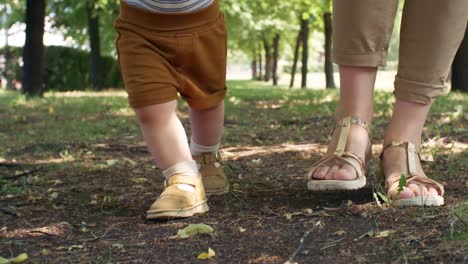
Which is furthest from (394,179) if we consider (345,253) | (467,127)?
(467,127)

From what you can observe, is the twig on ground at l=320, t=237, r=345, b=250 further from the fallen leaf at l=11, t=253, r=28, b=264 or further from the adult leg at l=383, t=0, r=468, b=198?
the fallen leaf at l=11, t=253, r=28, b=264

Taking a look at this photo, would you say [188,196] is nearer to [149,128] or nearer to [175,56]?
[149,128]

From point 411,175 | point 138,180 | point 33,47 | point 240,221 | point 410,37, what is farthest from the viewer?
point 33,47

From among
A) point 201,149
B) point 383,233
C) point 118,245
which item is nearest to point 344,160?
point 383,233

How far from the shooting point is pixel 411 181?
2164 mm

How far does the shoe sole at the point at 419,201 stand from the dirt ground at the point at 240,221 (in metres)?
0.04

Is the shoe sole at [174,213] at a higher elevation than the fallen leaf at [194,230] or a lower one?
lower

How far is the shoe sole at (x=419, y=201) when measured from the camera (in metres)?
2.07

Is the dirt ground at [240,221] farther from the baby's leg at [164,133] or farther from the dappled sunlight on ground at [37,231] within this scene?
the baby's leg at [164,133]

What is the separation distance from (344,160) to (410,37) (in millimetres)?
553

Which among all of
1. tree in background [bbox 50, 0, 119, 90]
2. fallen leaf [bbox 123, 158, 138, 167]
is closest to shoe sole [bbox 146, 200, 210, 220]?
fallen leaf [bbox 123, 158, 138, 167]

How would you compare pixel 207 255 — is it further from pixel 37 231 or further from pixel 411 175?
pixel 411 175

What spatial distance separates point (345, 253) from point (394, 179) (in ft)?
2.17

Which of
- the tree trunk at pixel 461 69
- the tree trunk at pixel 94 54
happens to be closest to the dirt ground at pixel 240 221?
the tree trunk at pixel 461 69
